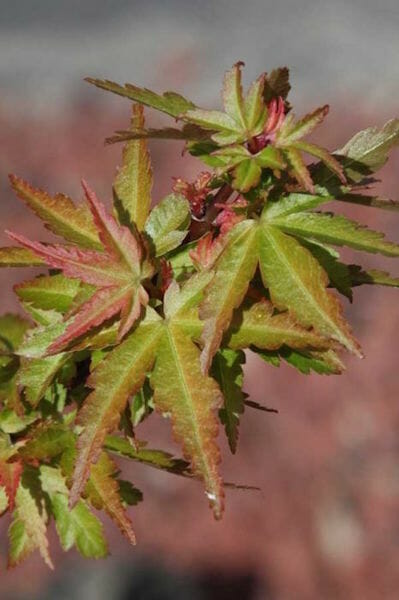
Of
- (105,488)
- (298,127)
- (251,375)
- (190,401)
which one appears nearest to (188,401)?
(190,401)

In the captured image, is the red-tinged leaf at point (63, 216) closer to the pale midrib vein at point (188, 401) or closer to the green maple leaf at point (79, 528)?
the pale midrib vein at point (188, 401)

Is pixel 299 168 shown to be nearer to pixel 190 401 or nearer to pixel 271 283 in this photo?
pixel 271 283

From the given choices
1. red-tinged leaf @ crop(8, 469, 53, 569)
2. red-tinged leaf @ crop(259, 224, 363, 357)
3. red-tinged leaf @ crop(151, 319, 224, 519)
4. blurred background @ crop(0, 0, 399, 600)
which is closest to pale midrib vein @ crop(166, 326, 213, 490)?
red-tinged leaf @ crop(151, 319, 224, 519)

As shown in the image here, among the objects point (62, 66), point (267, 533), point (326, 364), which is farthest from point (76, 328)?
point (62, 66)

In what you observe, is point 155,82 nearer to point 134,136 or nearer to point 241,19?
point 241,19

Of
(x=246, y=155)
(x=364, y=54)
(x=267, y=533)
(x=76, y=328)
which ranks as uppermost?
(x=246, y=155)
